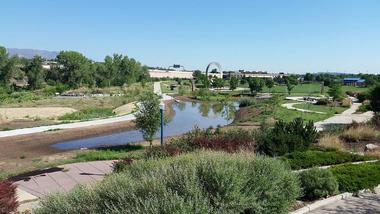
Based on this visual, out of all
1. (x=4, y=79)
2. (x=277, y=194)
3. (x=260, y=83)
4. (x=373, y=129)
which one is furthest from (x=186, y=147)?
(x=4, y=79)

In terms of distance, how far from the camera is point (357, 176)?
413 inches

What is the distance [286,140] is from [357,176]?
3.88 metres

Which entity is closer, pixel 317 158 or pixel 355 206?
pixel 355 206

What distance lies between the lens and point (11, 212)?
25.0ft

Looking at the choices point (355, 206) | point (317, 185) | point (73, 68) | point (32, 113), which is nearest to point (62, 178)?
point (317, 185)

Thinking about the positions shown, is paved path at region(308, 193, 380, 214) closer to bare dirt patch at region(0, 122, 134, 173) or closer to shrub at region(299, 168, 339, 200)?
shrub at region(299, 168, 339, 200)

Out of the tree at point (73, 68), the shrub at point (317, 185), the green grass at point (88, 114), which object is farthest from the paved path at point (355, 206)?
the tree at point (73, 68)

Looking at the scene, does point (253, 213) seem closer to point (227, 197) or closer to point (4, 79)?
point (227, 197)

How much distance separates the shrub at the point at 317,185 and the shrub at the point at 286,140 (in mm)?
4226

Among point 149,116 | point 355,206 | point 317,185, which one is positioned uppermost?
point 149,116

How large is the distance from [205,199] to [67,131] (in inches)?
999

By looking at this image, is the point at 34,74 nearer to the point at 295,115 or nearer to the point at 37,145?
the point at 295,115

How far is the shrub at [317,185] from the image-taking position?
9203 mm

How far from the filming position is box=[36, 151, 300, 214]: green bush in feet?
18.0
